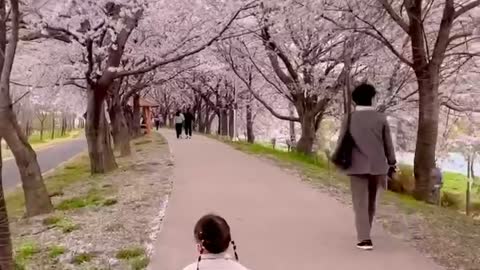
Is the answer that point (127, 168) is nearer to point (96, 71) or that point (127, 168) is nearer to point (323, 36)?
point (96, 71)

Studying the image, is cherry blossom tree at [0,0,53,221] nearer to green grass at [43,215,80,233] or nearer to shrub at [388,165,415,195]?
green grass at [43,215,80,233]

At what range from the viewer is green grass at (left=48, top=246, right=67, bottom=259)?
7698 mm

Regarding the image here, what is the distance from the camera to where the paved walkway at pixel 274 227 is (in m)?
6.61

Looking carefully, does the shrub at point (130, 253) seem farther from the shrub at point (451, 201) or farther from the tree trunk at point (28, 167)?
the shrub at point (451, 201)

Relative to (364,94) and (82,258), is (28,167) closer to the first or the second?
(82,258)

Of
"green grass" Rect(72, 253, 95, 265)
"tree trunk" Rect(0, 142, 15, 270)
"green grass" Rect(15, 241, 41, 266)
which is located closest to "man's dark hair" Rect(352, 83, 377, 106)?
"green grass" Rect(72, 253, 95, 265)

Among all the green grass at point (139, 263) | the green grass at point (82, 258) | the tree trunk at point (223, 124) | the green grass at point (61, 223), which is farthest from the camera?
the tree trunk at point (223, 124)

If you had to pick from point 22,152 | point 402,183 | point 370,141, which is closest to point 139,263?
point 370,141

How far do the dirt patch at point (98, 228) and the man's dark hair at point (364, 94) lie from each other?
2.84m

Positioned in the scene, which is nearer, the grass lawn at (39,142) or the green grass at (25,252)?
the green grass at (25,252)

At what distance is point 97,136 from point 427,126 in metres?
8.62

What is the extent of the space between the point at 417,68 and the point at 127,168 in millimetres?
9357

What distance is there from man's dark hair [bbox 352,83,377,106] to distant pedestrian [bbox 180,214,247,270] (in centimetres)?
378

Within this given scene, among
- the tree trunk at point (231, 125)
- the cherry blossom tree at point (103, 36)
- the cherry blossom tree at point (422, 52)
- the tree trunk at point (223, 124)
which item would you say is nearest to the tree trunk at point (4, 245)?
the cherry blossom tree at point (422, 52)
